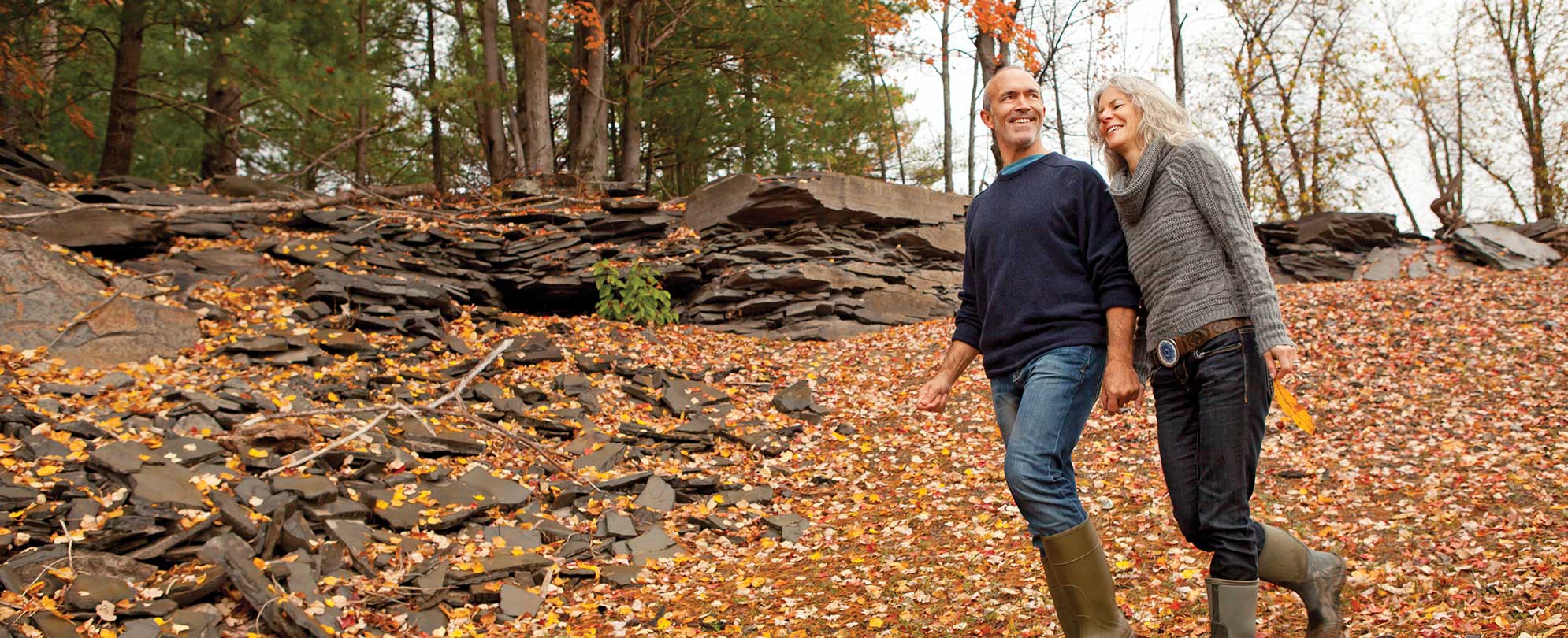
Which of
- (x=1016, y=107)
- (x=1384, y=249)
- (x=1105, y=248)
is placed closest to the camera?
(x=1105, y=248)

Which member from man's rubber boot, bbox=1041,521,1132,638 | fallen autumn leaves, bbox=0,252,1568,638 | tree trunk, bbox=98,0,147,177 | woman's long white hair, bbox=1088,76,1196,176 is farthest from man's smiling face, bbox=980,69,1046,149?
tree trunk, bbox=98,0,147,177

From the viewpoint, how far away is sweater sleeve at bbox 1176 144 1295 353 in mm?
2510

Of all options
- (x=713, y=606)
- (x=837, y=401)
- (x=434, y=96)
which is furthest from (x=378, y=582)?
(x=434, y=96)

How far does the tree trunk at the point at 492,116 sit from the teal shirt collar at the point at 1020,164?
11211mm

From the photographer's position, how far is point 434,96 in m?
12.1

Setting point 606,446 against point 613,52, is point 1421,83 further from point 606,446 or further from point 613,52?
point 606,446

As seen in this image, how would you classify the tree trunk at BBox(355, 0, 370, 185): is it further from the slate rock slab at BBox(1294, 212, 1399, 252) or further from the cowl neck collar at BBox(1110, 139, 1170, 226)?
the slate rock slab at BBox(1294, 212, 1399, 252)

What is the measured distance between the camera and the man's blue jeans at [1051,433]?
2.69 metres

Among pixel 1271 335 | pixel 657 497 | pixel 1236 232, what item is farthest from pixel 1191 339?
pixel 657 497

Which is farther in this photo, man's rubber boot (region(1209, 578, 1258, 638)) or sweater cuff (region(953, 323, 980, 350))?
sweater cuff (region(953, 323, 980, 350))

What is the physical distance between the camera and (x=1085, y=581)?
271 centimetres

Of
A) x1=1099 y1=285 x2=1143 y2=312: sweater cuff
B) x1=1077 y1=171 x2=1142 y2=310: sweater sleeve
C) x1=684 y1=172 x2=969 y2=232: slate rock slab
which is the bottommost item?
x1=1099 y1=285 x2=1143 y2=312: sweater cuff

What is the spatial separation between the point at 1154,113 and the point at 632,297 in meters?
8.19

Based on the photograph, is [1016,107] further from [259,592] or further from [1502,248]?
[1502,248]
